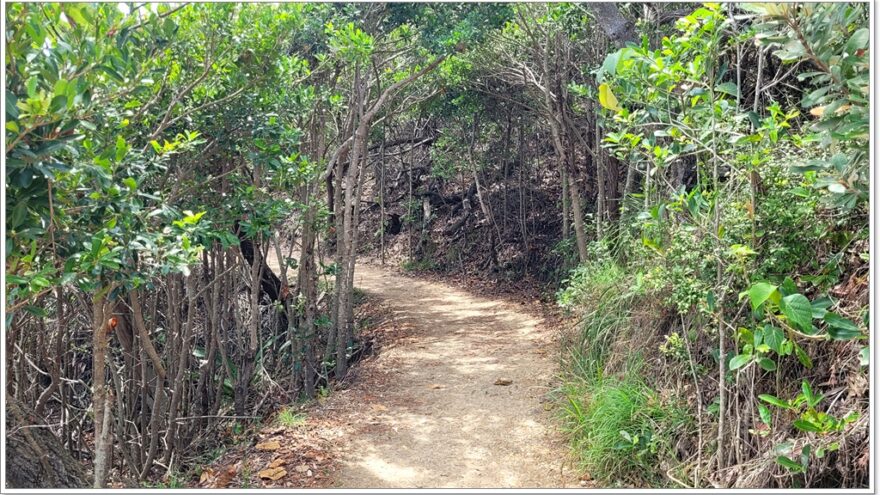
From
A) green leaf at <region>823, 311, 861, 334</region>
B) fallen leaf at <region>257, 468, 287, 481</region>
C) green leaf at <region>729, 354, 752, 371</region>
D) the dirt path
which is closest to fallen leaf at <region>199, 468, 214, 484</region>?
fallen leaf at <region>257, 468, 287, 481</region>

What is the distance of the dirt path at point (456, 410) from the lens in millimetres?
4773

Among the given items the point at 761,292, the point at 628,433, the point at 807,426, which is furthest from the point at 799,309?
the point at 628,433

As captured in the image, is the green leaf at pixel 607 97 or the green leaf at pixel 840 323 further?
the green leaf at pixel 607 97

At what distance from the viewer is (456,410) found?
19.9 feet

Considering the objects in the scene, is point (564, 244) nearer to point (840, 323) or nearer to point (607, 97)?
point (607, 97)

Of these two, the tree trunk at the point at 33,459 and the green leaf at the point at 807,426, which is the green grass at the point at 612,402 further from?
the tree trunk at the point at 33,459

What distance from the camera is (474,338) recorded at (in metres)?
8.68

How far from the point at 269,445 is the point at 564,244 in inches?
246

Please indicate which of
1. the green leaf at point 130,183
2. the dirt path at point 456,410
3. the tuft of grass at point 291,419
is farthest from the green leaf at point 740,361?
the tuft of grass at point 291,419

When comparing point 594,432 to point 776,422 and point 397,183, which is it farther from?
point 397,183

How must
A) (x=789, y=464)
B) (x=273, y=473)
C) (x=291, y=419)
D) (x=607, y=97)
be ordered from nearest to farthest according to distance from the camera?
(x=789, y=464)
(x=607, y=97)
(x=273, y=473)
(x=291, y=419)

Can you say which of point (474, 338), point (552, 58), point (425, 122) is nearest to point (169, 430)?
point (474, 338)

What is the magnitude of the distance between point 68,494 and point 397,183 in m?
14.0

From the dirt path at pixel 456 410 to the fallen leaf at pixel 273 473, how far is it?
0.41 metres
